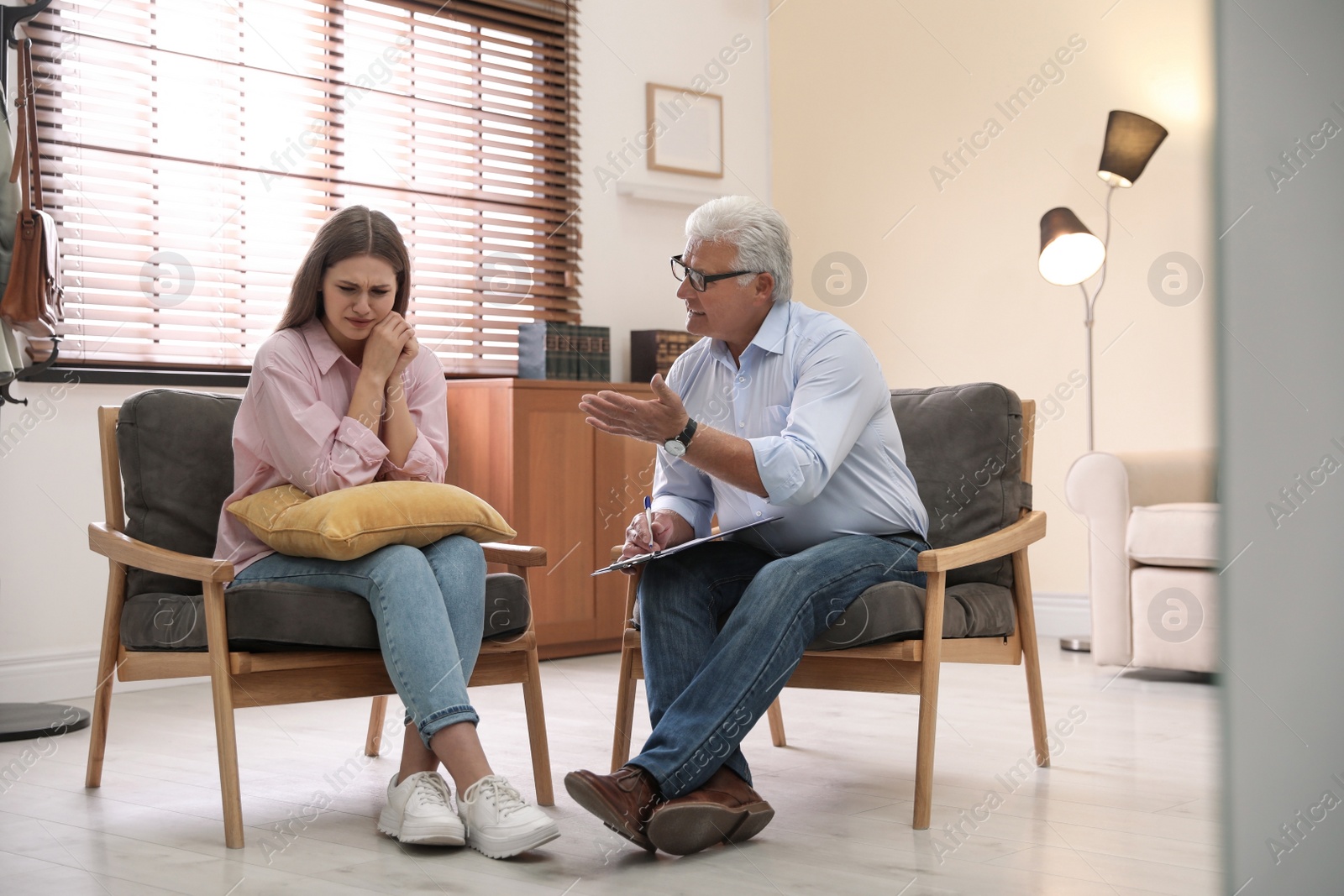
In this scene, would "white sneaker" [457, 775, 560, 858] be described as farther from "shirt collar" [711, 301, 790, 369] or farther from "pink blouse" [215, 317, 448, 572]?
"shirt collar" [711, 301, 790, 369]

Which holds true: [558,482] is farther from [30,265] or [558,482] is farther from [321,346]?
[321,346]

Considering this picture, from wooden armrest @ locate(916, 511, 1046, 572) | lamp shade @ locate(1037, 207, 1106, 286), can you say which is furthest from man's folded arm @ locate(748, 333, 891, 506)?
lamp shade @ locate(1037, 207, 1106, 286)

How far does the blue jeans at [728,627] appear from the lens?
73.7 inches

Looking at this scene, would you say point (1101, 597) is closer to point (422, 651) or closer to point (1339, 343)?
point (422, 651)

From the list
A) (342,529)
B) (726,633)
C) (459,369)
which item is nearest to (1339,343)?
(726,633)

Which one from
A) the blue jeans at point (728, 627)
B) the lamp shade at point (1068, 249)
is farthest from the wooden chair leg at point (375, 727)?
the lamp shade at point (1068, 249)

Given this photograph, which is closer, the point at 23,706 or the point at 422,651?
the point at 422,651

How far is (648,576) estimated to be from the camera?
2111 mm

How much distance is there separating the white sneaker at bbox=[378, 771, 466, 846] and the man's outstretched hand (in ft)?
2.08

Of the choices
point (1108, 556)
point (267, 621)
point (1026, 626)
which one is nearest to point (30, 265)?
point (267, 621)

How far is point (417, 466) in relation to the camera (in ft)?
7.34

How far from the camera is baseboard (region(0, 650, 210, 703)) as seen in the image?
11.0 feet

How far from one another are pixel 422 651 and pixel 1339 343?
1.40 m

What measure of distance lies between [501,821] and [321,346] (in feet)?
3.03
